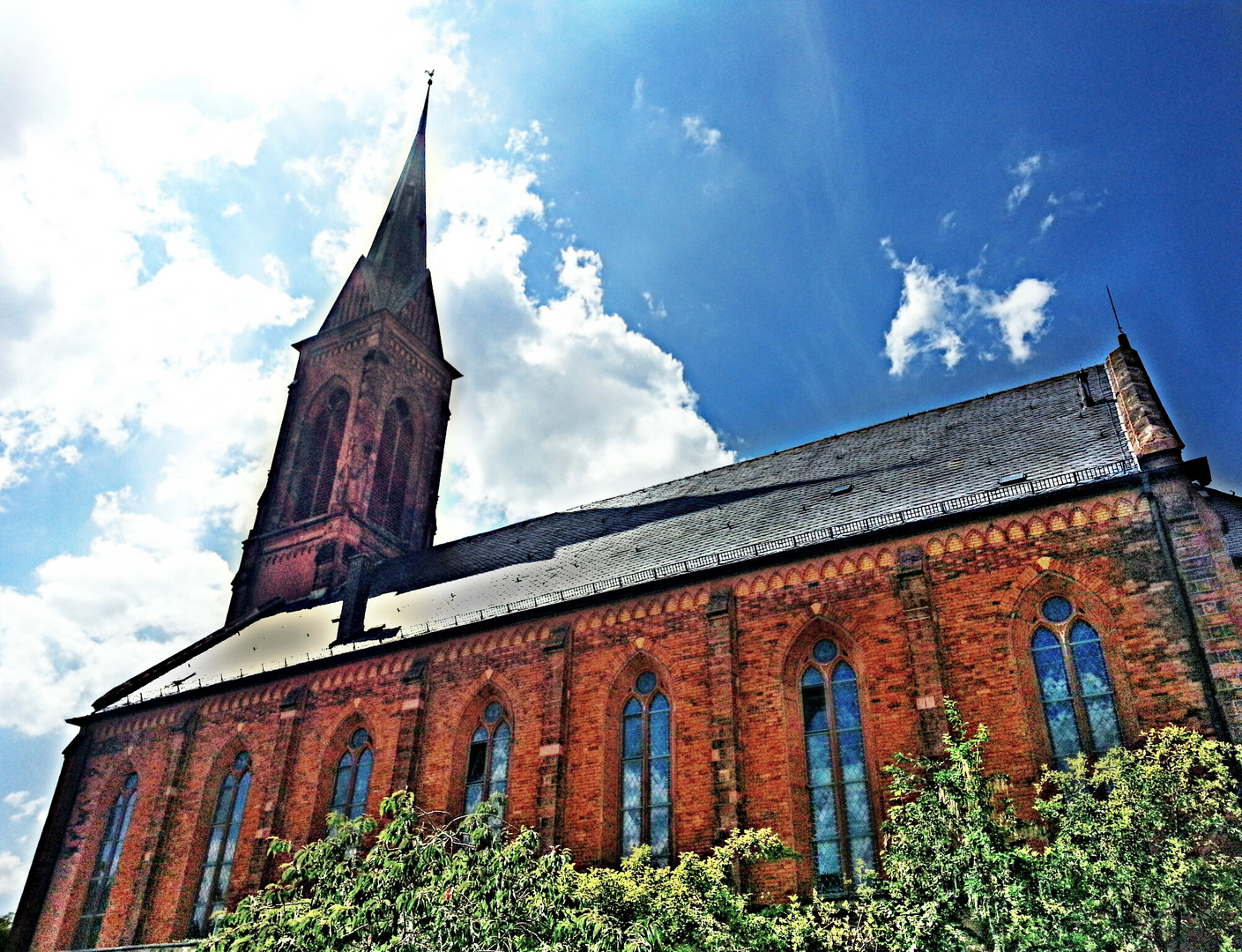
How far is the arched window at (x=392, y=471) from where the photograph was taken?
118ft

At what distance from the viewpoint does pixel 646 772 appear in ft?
65.6

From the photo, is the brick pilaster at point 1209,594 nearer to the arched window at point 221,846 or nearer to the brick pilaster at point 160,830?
the arched window at point 221,846

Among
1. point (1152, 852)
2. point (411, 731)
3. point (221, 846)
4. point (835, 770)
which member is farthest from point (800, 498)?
point (221, 846)

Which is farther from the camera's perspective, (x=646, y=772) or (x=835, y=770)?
(x=646, y=772)

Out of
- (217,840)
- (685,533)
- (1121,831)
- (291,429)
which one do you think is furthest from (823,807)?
(291,429)

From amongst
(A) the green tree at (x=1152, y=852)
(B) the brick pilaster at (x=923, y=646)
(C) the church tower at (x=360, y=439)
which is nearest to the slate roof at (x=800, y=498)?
(B) the brick pilaster at (x=923, y=646)

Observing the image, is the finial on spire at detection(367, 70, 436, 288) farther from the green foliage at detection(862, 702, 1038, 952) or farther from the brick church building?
the green foliage at detection(862, 702, 1038, 952)

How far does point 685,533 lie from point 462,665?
20.8ft

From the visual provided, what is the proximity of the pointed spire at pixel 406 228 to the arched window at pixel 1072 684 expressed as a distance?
1212 inches

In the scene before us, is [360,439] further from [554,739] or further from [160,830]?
[554,739]

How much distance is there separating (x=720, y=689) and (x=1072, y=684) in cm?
638

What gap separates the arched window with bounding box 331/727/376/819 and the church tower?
28.2ft

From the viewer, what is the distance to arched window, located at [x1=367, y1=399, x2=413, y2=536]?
35.9 meters

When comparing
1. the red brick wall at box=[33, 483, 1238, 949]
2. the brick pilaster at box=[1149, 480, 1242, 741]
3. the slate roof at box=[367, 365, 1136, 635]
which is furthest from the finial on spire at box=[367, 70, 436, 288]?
the brick pilaster at box=[1149, 480, 1242, 741]
